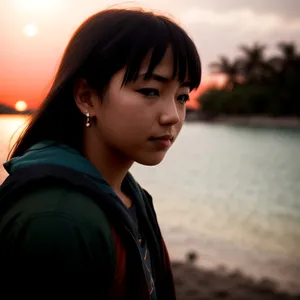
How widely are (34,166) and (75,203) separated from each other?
0.60ft

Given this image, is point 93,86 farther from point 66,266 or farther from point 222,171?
point 222,171

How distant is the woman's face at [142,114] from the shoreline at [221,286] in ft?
15.0

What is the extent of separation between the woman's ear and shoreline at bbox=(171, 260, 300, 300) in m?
4.65

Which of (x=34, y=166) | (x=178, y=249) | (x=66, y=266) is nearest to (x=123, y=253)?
(x=66, y=266)

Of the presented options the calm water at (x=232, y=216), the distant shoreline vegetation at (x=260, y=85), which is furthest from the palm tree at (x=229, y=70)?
the calm water at (x=232, y=216)

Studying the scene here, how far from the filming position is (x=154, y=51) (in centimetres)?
144

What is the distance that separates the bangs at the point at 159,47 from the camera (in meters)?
1.43

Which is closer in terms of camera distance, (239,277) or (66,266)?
(66,266)

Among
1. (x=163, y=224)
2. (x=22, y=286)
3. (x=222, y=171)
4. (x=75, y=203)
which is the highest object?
(x=75, y=203)

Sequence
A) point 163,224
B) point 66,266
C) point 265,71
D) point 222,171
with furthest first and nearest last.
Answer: point 265,71 → point 222,171 → point 163,224 → point 66,266

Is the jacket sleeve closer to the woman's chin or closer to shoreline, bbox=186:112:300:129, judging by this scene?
the woman's chin

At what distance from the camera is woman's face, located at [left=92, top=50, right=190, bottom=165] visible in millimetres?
1457

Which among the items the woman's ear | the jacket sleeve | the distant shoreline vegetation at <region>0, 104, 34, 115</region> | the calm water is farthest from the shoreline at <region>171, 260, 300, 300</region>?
the jacket sleeve

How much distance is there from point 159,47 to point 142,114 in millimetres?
231
